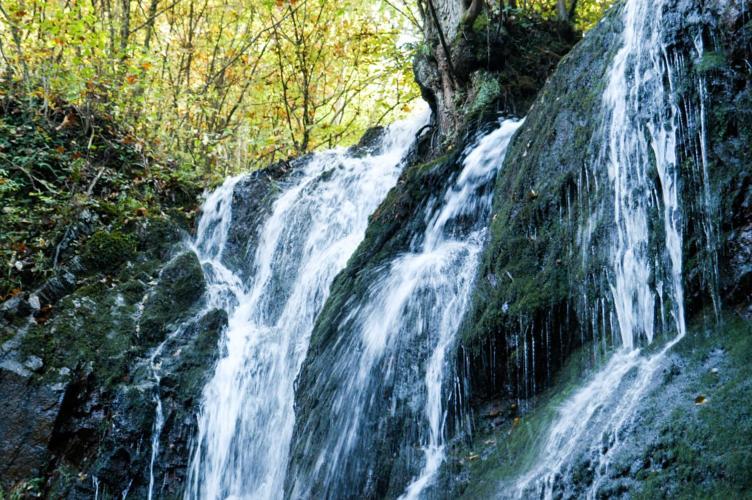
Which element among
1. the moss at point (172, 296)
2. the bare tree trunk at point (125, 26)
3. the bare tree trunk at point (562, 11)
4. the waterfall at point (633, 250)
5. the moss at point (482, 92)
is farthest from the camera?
the bare tree trunk at point (125, 26)

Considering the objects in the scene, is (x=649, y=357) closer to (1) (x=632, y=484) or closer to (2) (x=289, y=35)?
(1) (x=632, y=484)

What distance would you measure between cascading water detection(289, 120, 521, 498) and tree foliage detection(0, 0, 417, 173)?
17.8ft

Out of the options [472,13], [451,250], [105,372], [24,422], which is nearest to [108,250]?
[105,372]

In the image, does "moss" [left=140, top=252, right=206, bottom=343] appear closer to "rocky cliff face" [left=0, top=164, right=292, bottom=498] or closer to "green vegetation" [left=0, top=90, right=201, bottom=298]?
"rocky cliff face" [left=0, top=164, right=292, bottom=498]

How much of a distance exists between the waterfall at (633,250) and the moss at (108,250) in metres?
6.24

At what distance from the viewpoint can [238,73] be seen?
13484mm

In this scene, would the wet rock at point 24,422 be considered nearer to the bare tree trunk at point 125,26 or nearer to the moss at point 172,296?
the moss at point 172,296

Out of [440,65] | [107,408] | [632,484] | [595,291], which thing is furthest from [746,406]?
[440,65]

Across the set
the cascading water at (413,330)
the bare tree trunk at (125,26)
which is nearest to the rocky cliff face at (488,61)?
the cascading water at (413,330)

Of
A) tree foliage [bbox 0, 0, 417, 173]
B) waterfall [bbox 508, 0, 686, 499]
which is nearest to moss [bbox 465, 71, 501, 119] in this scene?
waterfall [bbox 508, 0, 686, 499]

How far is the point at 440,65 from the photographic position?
816 cm

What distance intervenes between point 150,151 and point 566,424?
9.01 m

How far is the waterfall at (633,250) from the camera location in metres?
3.00

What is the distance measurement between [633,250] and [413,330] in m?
1.78
